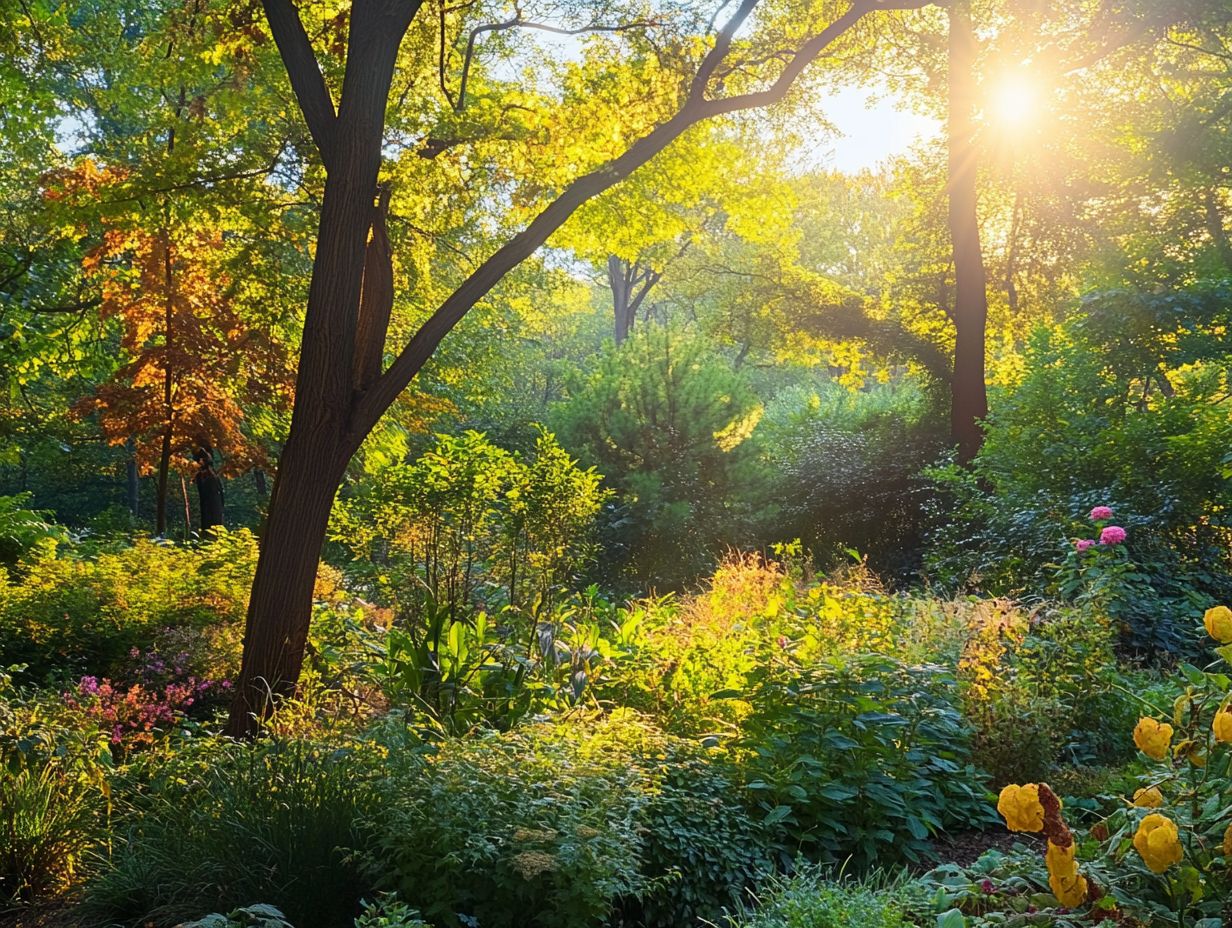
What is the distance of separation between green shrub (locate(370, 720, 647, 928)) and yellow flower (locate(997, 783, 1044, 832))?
1.38m

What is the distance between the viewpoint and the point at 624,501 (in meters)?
12.5

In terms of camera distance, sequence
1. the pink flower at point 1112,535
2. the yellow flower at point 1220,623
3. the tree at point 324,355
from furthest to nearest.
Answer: the pink flower at point 1112,535
the tree at point 324,355
the yellow flower at point 1220,623

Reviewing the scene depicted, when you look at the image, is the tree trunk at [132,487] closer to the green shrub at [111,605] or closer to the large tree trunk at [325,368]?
the green shrub at [111,605]

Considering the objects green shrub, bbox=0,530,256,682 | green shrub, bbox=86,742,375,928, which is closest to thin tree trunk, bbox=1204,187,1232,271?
green shrub, bbox=0,530,256,682

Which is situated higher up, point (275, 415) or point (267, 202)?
point (267, 202)

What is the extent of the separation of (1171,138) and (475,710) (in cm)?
1237

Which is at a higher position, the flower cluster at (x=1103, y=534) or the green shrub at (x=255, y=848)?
the flower cluster at (x=1103, y=534)

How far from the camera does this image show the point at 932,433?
44.5ft

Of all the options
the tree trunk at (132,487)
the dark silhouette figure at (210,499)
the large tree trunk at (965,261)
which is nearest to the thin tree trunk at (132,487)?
the tree trunk at (132,487)

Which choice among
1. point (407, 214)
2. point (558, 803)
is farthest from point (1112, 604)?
point (407, 214)

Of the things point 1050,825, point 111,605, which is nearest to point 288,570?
point 111,605

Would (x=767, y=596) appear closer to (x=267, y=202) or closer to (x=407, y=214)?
(x=407, y=214)

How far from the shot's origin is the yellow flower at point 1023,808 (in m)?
1.70

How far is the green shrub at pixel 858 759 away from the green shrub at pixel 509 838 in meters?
0.84
